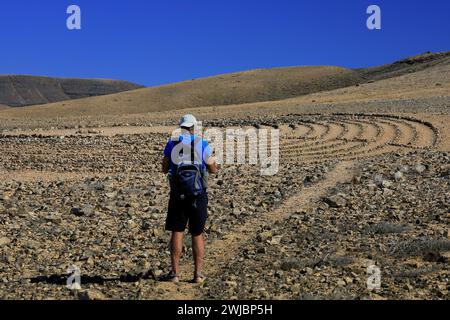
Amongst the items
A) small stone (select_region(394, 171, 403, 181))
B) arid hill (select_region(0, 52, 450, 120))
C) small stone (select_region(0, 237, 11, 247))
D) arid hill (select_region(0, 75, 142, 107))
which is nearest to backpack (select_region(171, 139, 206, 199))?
small stone (select_region(0, 237, 11, 247))

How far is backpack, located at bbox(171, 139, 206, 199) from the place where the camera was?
6094 millimetres

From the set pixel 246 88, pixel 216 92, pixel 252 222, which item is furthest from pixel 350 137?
pixel 246 88

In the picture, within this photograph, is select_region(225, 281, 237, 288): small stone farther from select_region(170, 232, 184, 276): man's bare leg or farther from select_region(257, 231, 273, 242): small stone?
select_region(257, 231, 273, 242): small stone

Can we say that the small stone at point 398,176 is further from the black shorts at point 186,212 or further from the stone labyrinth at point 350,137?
the black shorts at point 186,212

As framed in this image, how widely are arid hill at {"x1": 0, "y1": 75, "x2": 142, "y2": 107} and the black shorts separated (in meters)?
138

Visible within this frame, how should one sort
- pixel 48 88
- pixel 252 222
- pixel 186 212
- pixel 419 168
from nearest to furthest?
pixel 186 212 < pixel 252 222 < pixel 419 168 < pixel 48 88

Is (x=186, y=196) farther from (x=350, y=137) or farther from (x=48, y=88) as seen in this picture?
(x=48, y=88)

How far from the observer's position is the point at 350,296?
562 cm

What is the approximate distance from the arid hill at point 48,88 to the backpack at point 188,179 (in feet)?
453

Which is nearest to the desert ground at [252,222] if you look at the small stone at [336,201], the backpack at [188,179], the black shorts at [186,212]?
the small stone at [336,201]

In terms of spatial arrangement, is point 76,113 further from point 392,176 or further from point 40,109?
point 392,176

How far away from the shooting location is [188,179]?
609 centimetres

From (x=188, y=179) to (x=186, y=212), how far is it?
0.33 m
